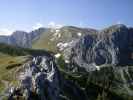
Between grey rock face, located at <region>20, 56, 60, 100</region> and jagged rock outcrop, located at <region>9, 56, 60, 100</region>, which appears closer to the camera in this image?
jagged rock outcrop, located at <region>9, 56, 60, 100</region>

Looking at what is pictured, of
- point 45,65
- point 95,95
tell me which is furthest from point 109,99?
point 45,65

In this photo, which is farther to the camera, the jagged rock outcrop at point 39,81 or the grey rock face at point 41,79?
the grey rock face at point 41,79

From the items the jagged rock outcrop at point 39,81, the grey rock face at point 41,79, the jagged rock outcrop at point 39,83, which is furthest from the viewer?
the grey rock face at point 41,79

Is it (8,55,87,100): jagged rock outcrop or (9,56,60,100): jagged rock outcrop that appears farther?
(9,56,60,100): jagged rock outcrop

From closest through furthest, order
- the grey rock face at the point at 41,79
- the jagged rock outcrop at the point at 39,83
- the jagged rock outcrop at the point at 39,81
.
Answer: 1. the jagged rock outcrop at the point at 39,83
2. the jagged rock outcrop at the point at 39,81
3. the grey rock face at the point at 41,79

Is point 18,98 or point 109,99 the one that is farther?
point 109,99

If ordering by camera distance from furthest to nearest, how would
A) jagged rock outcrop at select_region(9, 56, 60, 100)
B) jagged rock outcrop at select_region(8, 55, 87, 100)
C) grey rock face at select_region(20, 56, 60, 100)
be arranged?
grey rock face at select_region(20, 56, 60, 100) → jagged rock outcrop at select_region(9, 56, 60, 100) → jagged rock outcrop at select_region(8, 55, 87, 100)

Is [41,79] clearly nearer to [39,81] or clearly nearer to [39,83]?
[39,81]

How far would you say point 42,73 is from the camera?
10012 cm

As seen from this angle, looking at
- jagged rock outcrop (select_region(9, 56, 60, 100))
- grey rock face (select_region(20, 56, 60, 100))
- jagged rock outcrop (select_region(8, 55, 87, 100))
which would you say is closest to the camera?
jagged rock outcrop (select_region(8, 55, 87, 100))

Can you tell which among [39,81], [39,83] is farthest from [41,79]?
[39,83]

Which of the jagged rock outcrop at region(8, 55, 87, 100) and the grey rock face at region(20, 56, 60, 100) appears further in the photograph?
the grey rock face at region(20, 56, 60, 100)

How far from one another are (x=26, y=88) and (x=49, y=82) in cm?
1393

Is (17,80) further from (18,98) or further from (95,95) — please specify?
(95,95)
